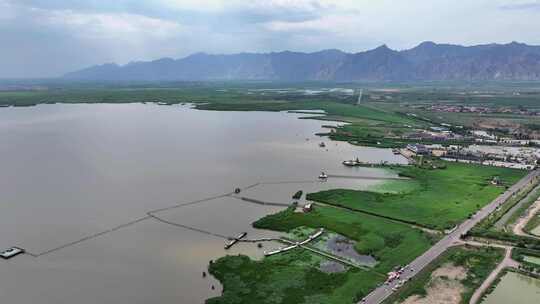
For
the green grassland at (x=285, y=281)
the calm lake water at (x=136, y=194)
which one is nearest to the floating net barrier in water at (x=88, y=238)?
the calm lake water at (x=136, y=194)

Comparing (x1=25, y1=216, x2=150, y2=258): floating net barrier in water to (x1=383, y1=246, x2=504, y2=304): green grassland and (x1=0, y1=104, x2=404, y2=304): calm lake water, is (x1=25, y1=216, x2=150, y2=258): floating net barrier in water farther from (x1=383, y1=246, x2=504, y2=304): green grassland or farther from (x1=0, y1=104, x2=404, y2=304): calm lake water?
(x1=383, y1=246, x2=504, y2=304): green grassland

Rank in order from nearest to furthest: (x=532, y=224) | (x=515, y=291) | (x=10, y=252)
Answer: (x=515, y=291) → (x=10, y=252) → (x=532, y=224)

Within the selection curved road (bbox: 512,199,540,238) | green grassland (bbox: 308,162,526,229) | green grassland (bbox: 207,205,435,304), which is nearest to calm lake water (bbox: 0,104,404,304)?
green grassland (bbox: 207,205,435,304)

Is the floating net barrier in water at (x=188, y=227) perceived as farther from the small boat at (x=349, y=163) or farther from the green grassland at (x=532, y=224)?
the small boat at (x=349, y=163)

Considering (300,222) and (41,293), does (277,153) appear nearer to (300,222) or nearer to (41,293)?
(300,222)

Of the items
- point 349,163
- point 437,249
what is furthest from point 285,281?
point 349,163

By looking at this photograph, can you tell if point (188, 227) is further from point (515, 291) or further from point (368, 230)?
point (515, 291)
